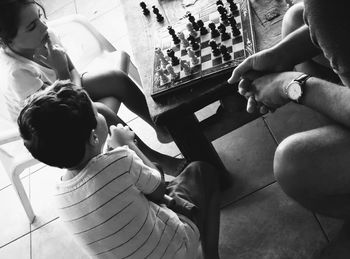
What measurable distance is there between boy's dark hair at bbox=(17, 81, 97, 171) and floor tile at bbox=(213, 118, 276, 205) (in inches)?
32.1

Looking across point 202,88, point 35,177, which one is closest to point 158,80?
point 202,88

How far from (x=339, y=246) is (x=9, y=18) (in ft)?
5.01

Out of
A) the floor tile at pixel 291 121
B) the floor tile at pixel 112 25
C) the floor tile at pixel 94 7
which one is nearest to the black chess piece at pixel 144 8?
the floor tile at pixel 291 121

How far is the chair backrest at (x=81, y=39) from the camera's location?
7.27ft

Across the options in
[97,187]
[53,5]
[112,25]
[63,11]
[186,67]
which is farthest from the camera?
[53,5]

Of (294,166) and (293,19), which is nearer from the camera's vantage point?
(294,166)

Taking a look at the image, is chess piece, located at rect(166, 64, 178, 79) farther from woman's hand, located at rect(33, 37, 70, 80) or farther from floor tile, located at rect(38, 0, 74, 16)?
floor tile, located at rect(38, 0, 74, 16)

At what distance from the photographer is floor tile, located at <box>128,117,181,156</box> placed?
2109 millimetres

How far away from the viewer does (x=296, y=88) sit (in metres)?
1.22

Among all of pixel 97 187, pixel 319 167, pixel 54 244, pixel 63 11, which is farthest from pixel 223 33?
pixel 63 11

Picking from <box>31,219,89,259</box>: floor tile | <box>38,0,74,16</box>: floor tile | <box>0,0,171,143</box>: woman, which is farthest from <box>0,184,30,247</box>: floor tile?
<box>38,0,74,16</box>: floor tile

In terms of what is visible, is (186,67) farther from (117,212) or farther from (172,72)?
(117,212)

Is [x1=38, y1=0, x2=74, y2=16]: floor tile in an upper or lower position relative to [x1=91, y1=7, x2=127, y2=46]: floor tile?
upper

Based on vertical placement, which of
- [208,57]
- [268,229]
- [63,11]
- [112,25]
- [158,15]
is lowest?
[268,229]
